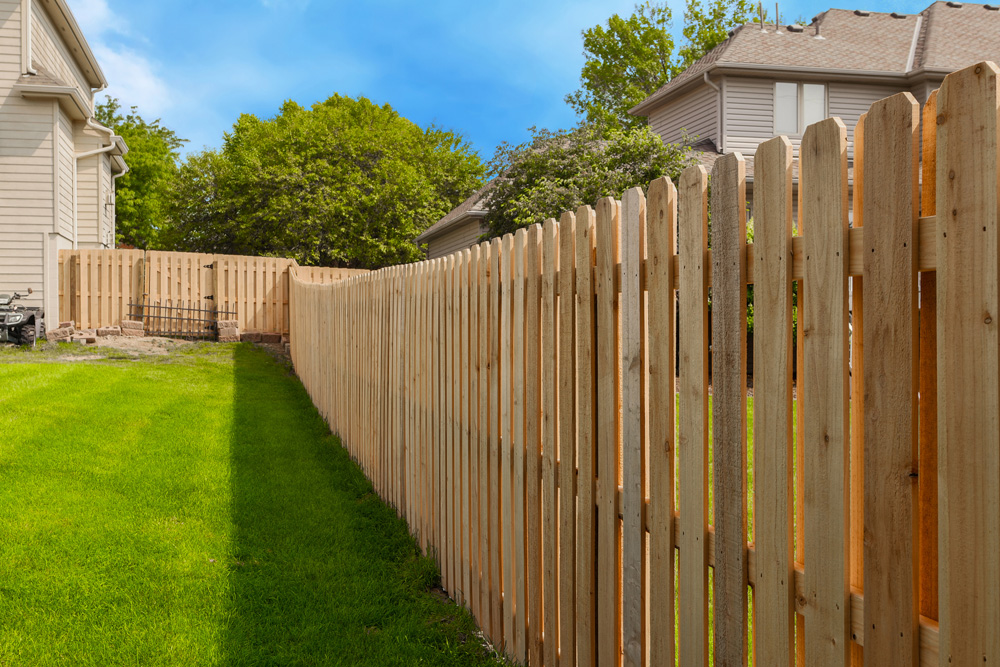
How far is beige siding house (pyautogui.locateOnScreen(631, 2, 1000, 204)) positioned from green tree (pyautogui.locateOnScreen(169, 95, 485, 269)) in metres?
14.8

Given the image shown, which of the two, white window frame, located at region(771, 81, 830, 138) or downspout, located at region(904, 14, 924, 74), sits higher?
Result: downspout, located at region(904, 14, 924, 74)

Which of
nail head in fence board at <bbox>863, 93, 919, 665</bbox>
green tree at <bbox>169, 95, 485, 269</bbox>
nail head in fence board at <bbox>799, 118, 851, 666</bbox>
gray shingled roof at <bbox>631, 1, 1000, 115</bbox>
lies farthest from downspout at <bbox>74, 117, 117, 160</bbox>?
nail head in fence board at <bbox>863, 93, 919, 665</bbox>

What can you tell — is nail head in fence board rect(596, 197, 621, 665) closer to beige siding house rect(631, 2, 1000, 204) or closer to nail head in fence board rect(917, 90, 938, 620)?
nail head in fence board rect(917, 90, 938, 620)

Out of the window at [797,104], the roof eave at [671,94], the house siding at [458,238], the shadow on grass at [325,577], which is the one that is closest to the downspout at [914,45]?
the window at [797,104]

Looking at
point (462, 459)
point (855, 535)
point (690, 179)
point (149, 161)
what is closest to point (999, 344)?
point (855, 535)

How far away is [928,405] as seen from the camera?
5.07ft

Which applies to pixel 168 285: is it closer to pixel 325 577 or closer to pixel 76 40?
pixel 76 40

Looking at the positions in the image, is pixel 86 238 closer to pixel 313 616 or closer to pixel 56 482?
pixel 56 482

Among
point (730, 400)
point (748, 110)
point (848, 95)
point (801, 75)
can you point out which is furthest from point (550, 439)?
point (848, 95)

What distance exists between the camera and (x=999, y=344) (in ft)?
4.35

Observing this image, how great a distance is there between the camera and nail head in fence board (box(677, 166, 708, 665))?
2043 millimetres

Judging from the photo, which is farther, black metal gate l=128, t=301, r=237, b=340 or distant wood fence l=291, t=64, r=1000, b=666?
black metal gate l=128, t=301, r=237, b=340

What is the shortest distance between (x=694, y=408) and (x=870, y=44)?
78.3 ft

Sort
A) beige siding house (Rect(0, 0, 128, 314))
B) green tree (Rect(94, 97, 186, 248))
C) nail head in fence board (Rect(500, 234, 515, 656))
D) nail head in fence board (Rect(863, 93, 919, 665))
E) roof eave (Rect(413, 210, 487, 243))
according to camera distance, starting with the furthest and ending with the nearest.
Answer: green tree (Rect(94, 97, 186, 248)) → roof eave (Rect(413, 210, 487, 243)) → beige siding house (Rect(0, 0, 128, 314)) → nail head in fence board (Rect(500, 234, 515, 656)) → nail head in fence board (Rect(863, 93, 919, 665))
